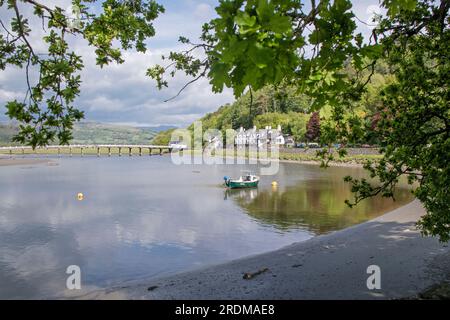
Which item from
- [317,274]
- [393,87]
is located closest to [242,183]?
[317,274]

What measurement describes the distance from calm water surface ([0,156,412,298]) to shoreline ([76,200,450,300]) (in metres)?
2.58

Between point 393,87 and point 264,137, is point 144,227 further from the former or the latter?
point 264,137

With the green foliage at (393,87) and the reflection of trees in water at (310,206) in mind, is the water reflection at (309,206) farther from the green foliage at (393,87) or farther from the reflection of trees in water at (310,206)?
the green foliage at (393,87)

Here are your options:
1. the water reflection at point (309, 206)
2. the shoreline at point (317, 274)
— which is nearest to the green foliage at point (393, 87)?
the shoreline at point (317, 274)

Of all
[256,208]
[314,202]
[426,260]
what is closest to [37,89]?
[426,260]

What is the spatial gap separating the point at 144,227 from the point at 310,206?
1807cm

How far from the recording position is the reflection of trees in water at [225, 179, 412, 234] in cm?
3362

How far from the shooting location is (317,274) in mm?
17516

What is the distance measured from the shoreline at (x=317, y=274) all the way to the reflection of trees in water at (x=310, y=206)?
8.47 metres

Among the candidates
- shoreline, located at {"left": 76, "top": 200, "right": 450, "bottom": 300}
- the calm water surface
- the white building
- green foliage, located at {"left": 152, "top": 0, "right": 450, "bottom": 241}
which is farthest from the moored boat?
the white building

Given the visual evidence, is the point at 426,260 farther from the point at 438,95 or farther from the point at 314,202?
the point at 314,202

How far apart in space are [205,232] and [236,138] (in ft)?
368

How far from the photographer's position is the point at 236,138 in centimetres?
14250

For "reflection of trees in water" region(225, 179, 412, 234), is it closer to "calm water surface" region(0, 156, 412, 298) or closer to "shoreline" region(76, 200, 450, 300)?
"calm water surface" region(0, 156, 412, 298)
